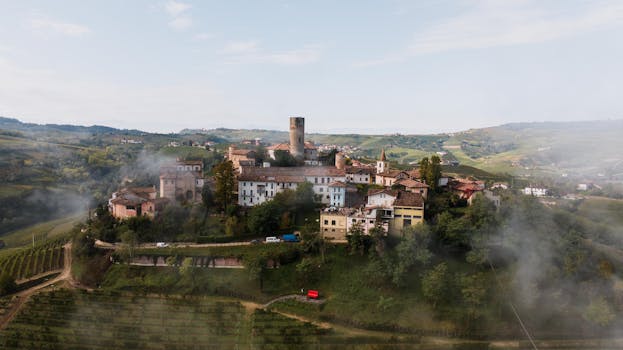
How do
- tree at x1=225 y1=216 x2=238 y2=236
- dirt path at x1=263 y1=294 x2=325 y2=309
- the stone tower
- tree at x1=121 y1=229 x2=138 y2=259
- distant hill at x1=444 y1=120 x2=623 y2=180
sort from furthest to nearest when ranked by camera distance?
the stone tower < distant hill at x1=444 y1=120 x2=623 y2=180 < tree at x1=225 y1=216 x2=238 y2=236 < tree at x1=121 y1=229 x2=138 y2=259 < dirt path at x1=263 y1=294 x2=325 y2=309

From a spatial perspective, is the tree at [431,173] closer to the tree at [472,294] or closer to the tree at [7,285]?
the tree at [472,294]

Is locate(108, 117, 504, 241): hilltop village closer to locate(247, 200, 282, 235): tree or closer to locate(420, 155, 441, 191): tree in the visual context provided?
locate(420, 155, 441, 191): tree

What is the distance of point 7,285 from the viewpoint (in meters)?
37.2

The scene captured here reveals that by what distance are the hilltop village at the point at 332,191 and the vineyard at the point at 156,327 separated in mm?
12026

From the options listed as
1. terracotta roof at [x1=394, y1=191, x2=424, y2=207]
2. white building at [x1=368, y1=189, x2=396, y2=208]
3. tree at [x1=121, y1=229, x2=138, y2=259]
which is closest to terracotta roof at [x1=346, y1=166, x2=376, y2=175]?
terracotta roof at [x1=394, y1=191, x2=424, y2=207]

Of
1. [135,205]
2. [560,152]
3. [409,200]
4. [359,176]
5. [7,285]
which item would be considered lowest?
[7,285]

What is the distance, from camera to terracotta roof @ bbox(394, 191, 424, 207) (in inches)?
1638

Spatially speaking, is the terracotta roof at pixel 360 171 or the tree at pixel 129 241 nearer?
the tree at pixel 129 241

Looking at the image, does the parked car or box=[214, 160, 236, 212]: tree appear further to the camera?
box=[214, 160, 236, 212]: tree

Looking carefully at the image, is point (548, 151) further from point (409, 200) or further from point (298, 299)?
point (298, 299)

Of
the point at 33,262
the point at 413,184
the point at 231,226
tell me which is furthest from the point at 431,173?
the point at 33,262

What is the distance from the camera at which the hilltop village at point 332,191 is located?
137 ft

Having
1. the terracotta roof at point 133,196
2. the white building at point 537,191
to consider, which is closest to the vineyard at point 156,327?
the terracotta roof at point 133,196

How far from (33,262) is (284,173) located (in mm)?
29792
